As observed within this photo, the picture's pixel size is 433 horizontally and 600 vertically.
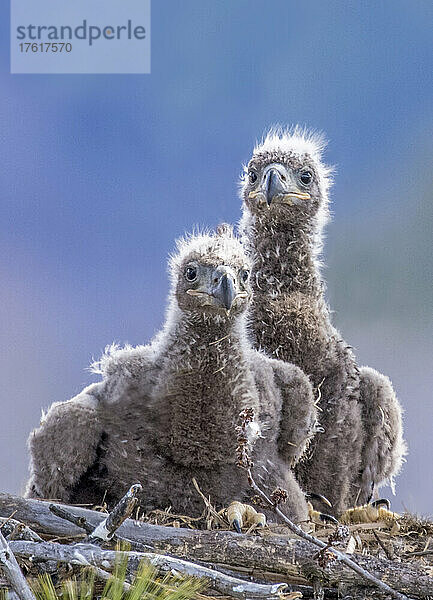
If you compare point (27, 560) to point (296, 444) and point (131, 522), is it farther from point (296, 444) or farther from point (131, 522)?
point (296, 444)

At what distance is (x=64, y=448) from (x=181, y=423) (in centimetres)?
43

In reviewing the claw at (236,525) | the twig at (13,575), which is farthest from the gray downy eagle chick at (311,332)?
the twig at (13,575)

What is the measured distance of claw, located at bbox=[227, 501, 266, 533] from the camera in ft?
9.12

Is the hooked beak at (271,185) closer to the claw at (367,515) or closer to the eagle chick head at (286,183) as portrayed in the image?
the eagle chick head at (286,183)

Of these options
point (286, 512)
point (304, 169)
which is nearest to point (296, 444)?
point (286, 512)

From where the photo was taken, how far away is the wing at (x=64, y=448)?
121 inches

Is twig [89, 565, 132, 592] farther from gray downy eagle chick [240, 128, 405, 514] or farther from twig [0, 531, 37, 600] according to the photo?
gray downy eagle chick [240, 128, 405, 514]

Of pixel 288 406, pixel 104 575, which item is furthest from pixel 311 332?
pixel 104 575

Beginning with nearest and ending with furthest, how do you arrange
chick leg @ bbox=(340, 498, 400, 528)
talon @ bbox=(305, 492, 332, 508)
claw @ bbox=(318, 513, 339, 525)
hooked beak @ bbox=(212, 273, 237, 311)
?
hooked beak @ bbox=(212, 273, 237, 311) < claw @ bbox=(318, 513, 339, 525) < chick leg @ bbox=(340, 498, 400, 528) < talon @ bbox=(305, 492, 332, 508)

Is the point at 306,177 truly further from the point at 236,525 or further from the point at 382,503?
the point at 236,525

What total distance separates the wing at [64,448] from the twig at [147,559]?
93 centimetres

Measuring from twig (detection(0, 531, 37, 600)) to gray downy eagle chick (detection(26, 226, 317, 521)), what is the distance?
3.73 feet

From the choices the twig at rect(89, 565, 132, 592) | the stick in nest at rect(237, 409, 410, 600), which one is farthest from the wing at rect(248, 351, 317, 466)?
the twig at rect(89, 565, 132, 592)

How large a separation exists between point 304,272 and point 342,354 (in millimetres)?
412
